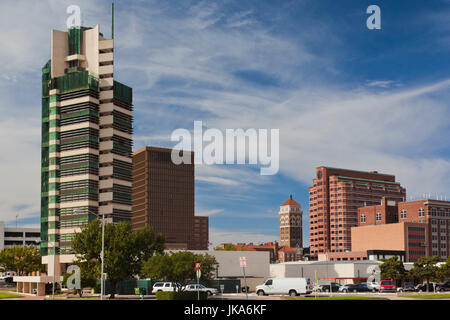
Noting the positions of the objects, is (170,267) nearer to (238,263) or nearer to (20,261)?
(238,263)

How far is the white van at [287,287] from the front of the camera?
74500mm

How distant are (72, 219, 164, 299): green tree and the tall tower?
236 feet

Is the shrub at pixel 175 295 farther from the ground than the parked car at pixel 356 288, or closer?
farther from the ground

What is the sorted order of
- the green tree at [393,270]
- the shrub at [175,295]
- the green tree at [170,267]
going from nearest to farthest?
the shrub at [175,295] → the green tree at [170,267] → the green tree at [393,270]

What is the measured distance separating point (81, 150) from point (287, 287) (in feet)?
297

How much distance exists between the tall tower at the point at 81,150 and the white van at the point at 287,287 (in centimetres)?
Answer: 7941

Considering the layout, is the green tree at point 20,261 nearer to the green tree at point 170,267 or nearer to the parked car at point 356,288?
the parked car at point 356,288

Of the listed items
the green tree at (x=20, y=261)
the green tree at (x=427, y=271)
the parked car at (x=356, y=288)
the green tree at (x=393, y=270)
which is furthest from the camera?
the green tree at (x=20, y=261)

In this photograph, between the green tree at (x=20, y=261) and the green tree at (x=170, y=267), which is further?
the green tree at (x=20, y=261)

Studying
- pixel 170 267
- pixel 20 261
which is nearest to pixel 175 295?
pixel 170 267

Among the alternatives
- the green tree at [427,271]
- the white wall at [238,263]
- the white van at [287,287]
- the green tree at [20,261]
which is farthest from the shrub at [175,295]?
the green tree at [20,261]

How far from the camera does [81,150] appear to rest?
151 metres
